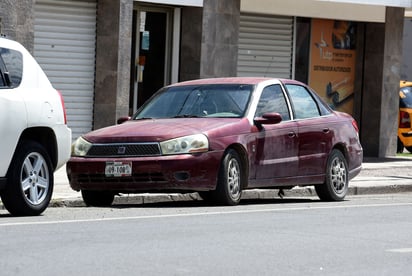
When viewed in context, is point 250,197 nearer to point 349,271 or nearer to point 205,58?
point 205,58

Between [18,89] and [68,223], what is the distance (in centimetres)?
156

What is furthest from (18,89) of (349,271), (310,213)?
(349,271)

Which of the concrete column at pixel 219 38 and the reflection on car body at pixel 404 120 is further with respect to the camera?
the reflection on car body at pixel 404 120

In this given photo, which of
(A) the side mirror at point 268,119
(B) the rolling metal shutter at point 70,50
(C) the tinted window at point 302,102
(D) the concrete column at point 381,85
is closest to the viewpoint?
(A) the side mirror at point 268,119

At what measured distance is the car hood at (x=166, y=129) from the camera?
13.8 meters

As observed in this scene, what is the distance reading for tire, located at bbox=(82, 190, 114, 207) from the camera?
1431cm

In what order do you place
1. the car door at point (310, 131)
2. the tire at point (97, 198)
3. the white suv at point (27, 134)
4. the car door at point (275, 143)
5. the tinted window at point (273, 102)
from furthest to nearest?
1. the car door at point (310, 131)
2. the tinted window at point (273, 102)
3. the car door at point (275, 143)
4. the tire at point (97, 198)
5. the white suv at point (27, 134)

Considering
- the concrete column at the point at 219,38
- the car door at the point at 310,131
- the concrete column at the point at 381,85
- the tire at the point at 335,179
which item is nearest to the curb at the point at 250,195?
the tire at the point at 335,179

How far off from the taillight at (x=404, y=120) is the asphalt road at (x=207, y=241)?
15764mm

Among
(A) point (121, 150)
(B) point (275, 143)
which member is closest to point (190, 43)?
(B) point (275, 143)

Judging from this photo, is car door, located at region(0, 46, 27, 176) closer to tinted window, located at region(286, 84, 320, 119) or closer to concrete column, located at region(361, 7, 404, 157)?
tinted window, located at region(286, 84, 320, 119)

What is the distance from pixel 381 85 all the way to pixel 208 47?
5.24 m

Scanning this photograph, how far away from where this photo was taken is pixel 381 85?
Answer: 27.4m

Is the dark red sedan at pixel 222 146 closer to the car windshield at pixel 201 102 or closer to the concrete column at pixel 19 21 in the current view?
the car windshield at pixel 201 102
